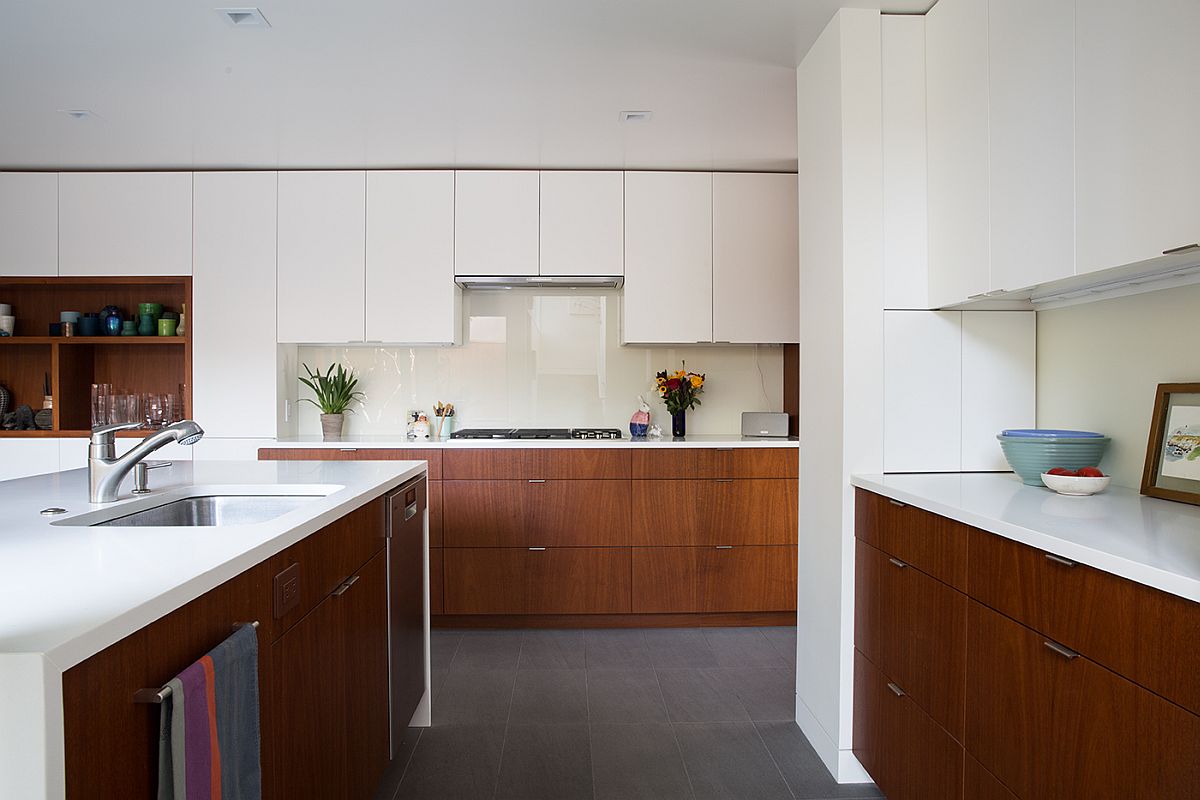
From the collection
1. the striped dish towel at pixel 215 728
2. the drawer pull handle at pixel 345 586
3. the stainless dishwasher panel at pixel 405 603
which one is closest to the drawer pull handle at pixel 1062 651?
the striped dish towel at pixel 215 728

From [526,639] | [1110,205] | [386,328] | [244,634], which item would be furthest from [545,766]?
[386,328]

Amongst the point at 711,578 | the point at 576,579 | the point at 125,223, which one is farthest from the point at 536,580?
the point at 125,223

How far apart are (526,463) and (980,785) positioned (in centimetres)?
255

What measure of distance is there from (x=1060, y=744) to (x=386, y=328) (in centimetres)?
352

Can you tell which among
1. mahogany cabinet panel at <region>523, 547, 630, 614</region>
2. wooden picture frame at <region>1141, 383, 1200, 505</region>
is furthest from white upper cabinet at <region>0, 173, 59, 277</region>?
wooden picture frame at <region>1141, 383, 1200, 505</region>

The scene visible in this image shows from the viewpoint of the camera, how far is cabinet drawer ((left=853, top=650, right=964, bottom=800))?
1.76 m

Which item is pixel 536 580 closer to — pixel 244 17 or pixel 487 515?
pixel 487 515

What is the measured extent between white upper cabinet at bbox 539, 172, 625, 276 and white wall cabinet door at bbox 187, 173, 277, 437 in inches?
59.3

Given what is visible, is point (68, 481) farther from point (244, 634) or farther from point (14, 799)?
point (14, 799)

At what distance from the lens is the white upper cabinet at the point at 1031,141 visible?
1.73 m

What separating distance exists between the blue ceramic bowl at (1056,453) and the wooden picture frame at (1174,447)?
146 mm

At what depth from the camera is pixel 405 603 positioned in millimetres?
2414

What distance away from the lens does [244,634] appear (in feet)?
3.95

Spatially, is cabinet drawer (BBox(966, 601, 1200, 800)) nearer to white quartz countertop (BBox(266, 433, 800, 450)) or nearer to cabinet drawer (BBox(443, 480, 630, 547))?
white quartz countertop (BBox(266, 433, 800, 450))
